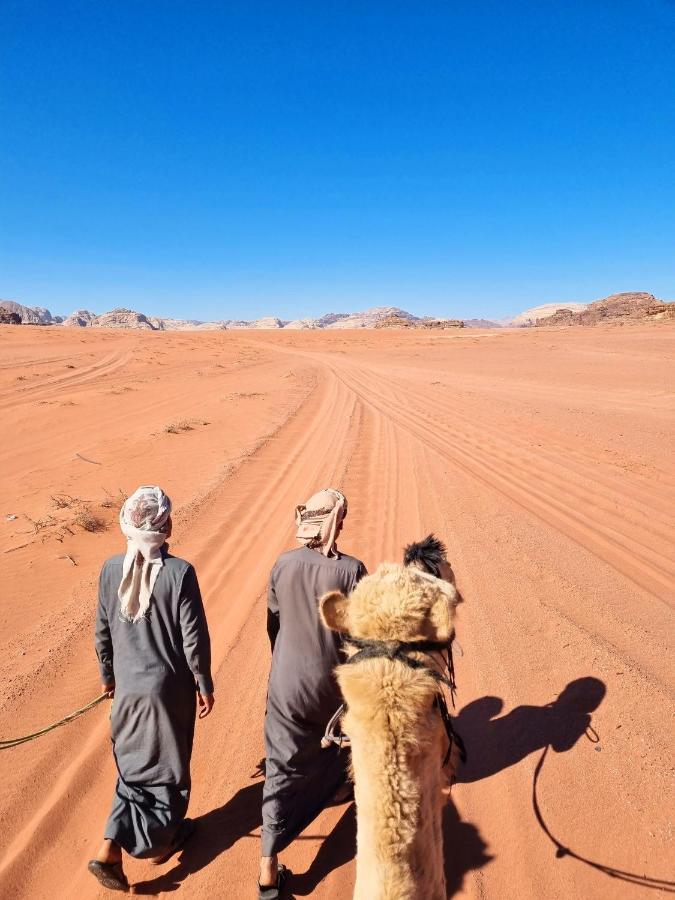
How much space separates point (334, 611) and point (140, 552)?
1.33 meters

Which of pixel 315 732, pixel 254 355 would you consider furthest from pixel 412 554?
pixel 254 355

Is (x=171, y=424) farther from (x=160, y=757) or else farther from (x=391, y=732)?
(x=391, y=732)

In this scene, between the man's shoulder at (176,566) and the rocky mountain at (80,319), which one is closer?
the man's shoulder at (176,566)

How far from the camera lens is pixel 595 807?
9.18 feet

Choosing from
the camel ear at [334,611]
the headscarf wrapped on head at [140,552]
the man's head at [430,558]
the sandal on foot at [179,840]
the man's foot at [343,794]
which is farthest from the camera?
the man's foot at [343,794]

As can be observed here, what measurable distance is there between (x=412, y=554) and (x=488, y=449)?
871cm

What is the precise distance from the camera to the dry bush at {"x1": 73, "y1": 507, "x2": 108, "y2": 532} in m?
6.68

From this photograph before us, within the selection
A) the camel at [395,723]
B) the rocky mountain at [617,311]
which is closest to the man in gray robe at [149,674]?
the camel at [395,723]

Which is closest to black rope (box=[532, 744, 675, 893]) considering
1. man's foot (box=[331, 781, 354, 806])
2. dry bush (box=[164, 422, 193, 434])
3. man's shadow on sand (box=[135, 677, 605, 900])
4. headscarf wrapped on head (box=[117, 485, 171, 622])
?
man's shadow on sand (box=[135, 677, 605, 900])

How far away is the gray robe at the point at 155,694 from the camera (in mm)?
2373

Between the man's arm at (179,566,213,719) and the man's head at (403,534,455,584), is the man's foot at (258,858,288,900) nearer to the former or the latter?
the man's arm at (179,566,213,719)

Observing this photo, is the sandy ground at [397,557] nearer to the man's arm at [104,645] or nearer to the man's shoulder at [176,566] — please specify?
the man's arm at [104,645]

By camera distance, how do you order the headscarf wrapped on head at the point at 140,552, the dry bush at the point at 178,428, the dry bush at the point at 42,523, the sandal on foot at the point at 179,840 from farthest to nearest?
the dry bush at the point at 178,428 → the dry bush at the point at 42,523 → the sandal on foot at the point at 179,840 → the headscarf wrapped on head at the point at 140,552

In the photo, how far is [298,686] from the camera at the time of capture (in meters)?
2.43
